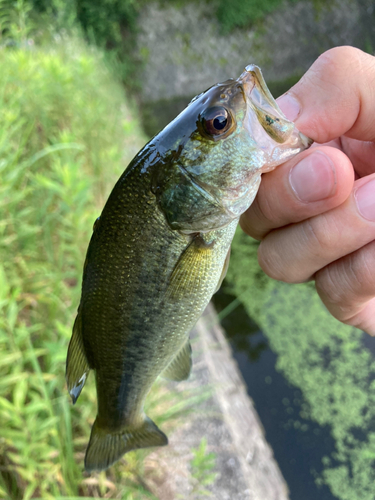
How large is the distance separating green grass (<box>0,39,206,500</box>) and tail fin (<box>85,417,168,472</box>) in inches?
12.7

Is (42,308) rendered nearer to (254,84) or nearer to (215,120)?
(215,120)

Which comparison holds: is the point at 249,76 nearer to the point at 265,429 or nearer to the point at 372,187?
the point at 372,187

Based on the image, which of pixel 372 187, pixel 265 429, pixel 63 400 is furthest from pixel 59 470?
pixel 265 429

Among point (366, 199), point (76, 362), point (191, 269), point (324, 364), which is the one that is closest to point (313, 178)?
point (366, 199)

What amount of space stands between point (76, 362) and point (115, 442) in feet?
1.05

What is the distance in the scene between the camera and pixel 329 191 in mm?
927

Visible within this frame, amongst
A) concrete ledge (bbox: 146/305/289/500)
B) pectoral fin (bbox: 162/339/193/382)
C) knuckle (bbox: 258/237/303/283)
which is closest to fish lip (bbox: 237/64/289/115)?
knuckle (bbox: 258/237/303/283)

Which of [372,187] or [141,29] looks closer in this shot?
[372,187]

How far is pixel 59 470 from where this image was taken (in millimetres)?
1419

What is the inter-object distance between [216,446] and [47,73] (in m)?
3.09

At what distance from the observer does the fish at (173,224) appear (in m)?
0.83

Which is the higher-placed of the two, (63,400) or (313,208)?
(313,208)

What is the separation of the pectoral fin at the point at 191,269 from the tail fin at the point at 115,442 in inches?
20.6

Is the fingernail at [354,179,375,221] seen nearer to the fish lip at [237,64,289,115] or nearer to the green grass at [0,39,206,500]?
the fish lip at [237,64,289,115]
